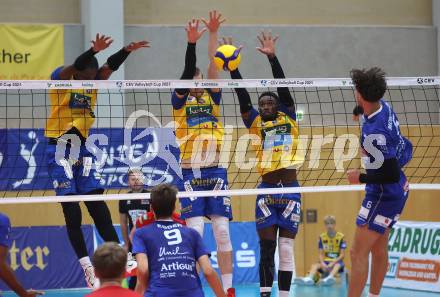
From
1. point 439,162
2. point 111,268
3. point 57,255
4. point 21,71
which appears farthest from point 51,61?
point 111,268

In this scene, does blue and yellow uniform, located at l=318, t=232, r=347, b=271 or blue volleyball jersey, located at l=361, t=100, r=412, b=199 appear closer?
blue volleyball jersey, located at l=361, t=100, r=412, b=199

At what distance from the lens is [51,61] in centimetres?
2031

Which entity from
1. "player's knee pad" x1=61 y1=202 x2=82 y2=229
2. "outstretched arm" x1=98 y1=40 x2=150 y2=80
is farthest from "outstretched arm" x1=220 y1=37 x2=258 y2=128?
"player's knee pad" x1=61 y1=202 x2=82 y2=229

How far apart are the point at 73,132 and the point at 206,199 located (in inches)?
72.9

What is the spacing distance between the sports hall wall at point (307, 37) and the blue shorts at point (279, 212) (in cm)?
1016

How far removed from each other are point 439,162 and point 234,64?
1018 cm

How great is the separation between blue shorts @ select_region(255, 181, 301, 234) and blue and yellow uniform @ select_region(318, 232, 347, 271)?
912 centimetres

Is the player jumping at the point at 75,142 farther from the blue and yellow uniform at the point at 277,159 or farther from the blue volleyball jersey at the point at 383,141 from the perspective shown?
the blue volleyball jersey at the point at 383,141

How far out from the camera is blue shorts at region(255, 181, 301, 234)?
9.76 m

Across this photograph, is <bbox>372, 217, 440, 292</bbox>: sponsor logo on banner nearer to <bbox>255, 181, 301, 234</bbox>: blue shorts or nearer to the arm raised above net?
<bbox>255, 181, 301, 234</bbox>: blue shorts

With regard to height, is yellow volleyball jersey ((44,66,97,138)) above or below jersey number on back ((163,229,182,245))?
above

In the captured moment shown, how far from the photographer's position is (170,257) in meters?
7.06

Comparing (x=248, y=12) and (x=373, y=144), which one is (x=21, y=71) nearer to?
(x=248, y=12)

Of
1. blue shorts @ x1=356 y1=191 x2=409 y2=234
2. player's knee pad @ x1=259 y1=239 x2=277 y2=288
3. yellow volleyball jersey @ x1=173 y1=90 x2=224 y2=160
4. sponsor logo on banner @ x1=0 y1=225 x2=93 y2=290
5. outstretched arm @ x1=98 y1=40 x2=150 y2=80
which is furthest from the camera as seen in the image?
sponsor logo on banner @ x1=0 y1=225 x2=93 y2=290
